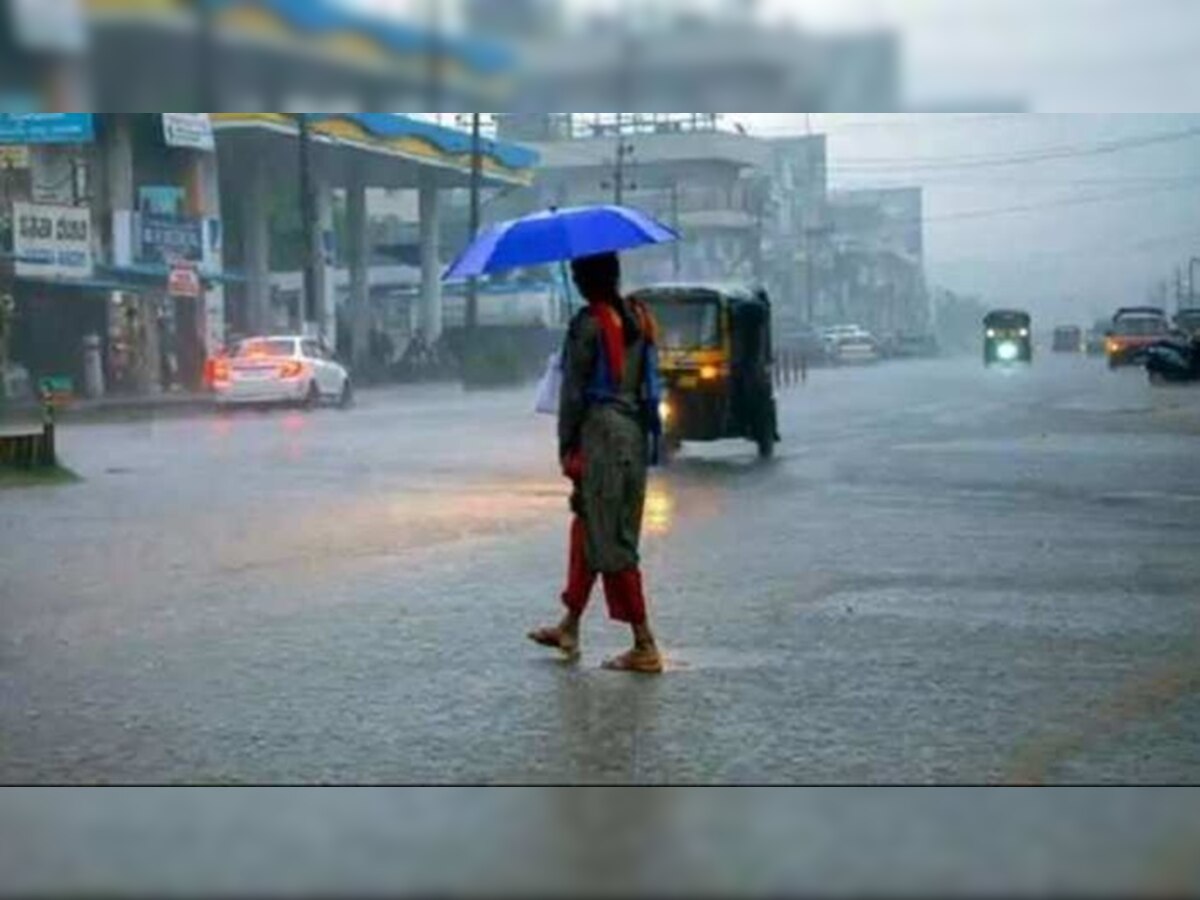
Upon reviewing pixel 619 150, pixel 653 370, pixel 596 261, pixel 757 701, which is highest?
pixel 619 150

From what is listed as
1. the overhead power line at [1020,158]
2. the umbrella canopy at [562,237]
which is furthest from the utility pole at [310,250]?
the overhead power line at [1020,158]

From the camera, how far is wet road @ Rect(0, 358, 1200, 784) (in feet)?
17.9

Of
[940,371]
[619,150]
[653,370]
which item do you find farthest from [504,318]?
[940,371]

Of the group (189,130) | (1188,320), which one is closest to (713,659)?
(189,130)

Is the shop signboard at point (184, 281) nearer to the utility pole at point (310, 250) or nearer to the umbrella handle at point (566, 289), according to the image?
the utility pole at point (310, 250)

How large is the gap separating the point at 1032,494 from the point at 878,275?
A: 71.1 inches

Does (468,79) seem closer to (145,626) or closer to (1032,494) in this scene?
(145,626)

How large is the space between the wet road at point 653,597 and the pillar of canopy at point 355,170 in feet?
2.54

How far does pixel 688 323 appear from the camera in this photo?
1077 centimetres

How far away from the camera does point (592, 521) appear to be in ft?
20.8

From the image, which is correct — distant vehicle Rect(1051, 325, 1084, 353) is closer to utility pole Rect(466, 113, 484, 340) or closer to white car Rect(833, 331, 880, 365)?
white car Rect(833, 331, 880, 365)

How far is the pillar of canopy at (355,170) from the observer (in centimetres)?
699

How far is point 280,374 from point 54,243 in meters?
1.19

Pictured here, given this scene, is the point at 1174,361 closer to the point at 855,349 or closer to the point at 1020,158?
the point at 855,349
